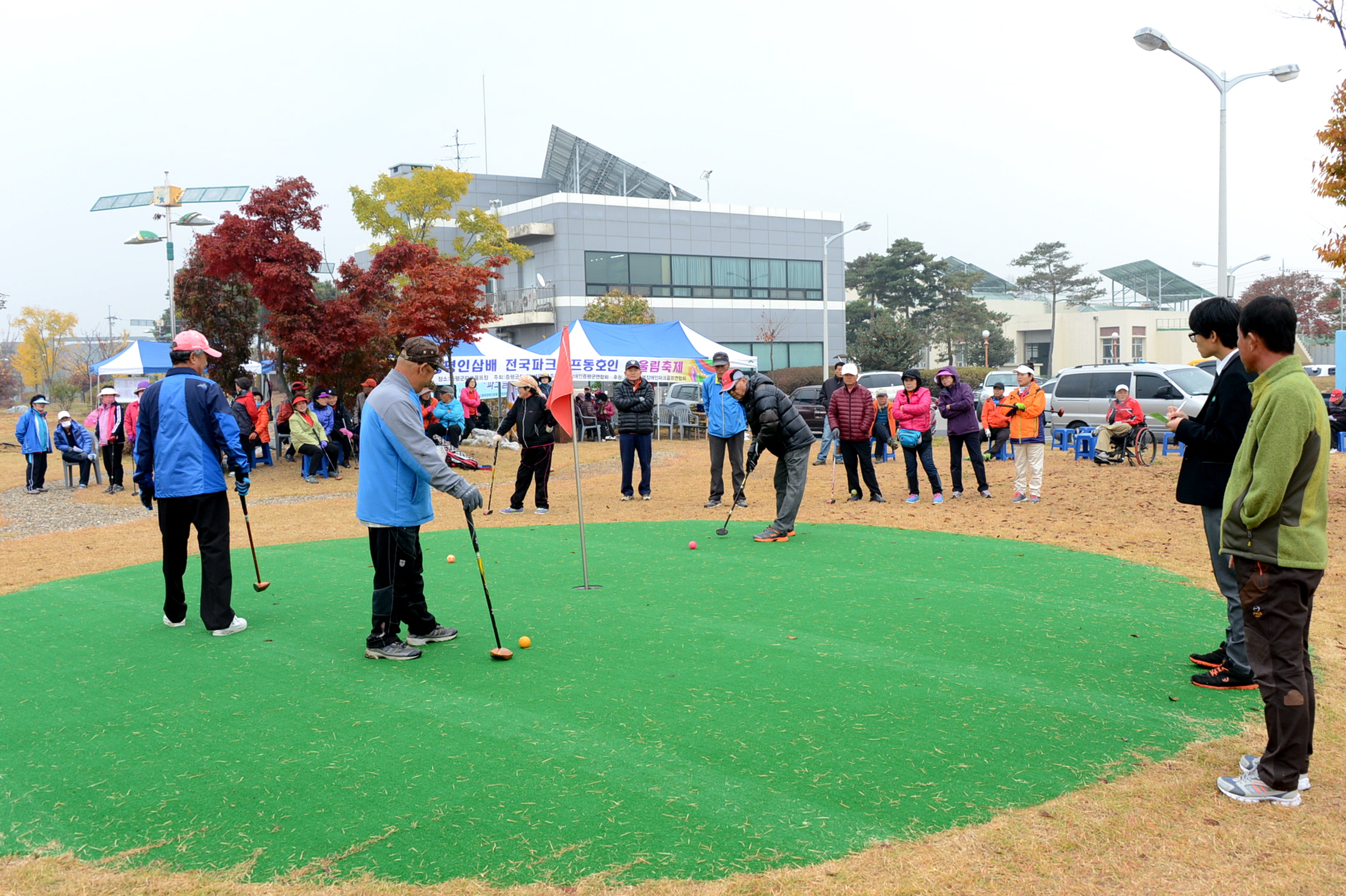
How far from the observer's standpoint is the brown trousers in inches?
141

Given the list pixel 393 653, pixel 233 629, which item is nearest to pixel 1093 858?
pixel 393 653

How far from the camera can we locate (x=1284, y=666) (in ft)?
11.8

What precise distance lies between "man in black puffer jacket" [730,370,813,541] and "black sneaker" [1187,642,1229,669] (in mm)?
4620

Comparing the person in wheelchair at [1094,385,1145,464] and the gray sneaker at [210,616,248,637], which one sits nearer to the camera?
the gray sneaker at [210,616,248,637]

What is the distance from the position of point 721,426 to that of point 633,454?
1.58m

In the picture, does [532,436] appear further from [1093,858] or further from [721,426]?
[1093,858]

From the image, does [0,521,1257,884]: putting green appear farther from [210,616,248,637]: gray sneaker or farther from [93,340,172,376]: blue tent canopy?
[93,340,172,376]: blue tent canopy

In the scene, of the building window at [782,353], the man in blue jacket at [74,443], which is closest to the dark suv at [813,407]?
the man in blue jacket at [74,443]

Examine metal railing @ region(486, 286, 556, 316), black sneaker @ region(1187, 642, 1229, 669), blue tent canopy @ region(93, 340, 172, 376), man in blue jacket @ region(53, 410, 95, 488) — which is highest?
metal railing @ region(486, 286, 556, 316)

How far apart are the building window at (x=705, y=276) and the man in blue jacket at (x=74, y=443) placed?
28550 mm

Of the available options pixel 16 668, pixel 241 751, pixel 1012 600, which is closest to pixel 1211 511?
pixel 1012 600

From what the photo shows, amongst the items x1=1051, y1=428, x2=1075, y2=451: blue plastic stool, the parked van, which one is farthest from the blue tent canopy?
the parked van

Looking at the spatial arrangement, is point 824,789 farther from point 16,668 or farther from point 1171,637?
point 16,668

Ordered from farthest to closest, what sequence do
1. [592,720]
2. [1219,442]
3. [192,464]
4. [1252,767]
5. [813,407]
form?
1. [813,407]
2. [192,464]
3. [1219,442]
4. [592,720]
5. [1252,767]
